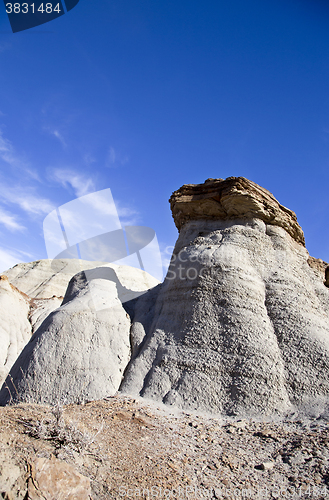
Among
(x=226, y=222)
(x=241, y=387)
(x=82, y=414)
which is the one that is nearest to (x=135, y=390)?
(x=82, y=414)

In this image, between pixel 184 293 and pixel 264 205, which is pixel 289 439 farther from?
pixel 264 205

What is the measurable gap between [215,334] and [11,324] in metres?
13.7

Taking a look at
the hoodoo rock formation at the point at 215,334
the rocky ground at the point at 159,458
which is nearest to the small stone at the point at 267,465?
the rocky ground at the point at 159,458

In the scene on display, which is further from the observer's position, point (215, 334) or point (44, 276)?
point (44, 276)

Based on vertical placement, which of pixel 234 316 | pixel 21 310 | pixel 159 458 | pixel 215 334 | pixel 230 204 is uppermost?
pixel 230 204

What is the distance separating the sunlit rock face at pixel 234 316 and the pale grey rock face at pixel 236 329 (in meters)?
0.02

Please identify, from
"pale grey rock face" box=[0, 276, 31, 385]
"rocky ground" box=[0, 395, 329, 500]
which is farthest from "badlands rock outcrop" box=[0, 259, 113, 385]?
"rocky ground" box=[0, 395, 329, 500]

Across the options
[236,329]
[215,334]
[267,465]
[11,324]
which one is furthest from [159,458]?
[11,324]

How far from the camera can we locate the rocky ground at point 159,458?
323cm

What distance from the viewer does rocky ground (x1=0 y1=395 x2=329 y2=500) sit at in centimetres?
323

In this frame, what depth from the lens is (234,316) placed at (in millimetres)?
6965

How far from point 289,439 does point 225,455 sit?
1.08 metres

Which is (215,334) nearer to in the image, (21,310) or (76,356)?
(76,356)

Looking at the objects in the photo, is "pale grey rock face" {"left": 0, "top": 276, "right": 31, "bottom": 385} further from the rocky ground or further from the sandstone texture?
the rocky ground
